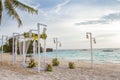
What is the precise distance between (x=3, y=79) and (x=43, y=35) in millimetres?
5007

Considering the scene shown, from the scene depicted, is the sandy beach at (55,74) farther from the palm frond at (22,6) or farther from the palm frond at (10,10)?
the palm frond at (22,6)

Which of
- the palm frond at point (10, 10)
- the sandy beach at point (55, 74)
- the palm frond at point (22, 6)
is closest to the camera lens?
the sandy beach at point (55, 74)

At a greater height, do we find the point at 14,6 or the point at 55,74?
the point at 14,6

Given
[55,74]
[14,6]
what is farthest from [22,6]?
[55,74]

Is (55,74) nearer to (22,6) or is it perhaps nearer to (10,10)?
(22,6)

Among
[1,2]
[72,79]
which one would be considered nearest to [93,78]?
[72,79]

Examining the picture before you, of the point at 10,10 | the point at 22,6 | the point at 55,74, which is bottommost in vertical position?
the point at 55,74

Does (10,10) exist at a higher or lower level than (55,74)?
higher

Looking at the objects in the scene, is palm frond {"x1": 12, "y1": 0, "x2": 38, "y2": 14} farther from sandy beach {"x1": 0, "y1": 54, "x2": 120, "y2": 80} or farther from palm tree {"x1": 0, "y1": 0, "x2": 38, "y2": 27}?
sandy beach {"x1": 0, "y1": 54, "x2": 120, "y2": 80}

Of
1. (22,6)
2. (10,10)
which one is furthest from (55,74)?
(10,10)

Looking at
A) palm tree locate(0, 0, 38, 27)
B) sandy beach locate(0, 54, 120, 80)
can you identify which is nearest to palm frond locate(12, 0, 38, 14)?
palm tree locate(0, 0, 38, 27)

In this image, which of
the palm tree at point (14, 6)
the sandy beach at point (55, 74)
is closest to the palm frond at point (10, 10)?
the palm tree at point (14, 6)

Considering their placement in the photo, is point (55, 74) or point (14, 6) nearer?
point (55, 74)

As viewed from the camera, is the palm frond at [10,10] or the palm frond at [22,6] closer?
the palm frond at [10,10]
